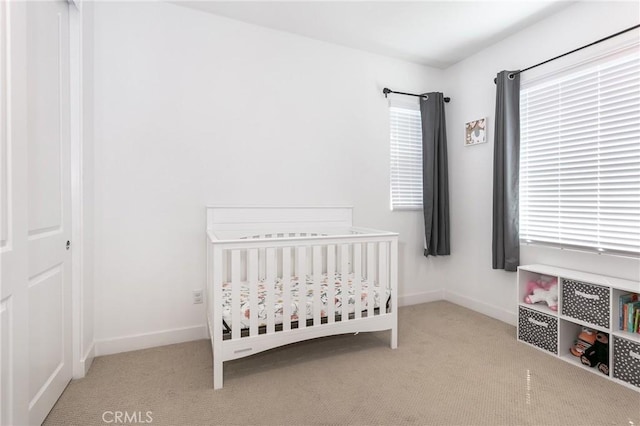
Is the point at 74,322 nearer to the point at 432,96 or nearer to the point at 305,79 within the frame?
the point at 305,79

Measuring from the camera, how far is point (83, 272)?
1836 millimetres

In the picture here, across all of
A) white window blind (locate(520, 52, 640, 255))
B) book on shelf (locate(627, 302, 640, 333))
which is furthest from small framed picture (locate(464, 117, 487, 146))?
book on shelf (locate(627, 302, 640, 333))

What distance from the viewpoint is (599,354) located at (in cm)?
189

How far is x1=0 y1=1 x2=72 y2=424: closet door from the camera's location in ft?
3.35

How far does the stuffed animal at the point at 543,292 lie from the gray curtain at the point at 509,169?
0.20 metres

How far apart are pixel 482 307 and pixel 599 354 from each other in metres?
1.02

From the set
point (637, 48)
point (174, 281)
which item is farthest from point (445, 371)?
point (637, 48)

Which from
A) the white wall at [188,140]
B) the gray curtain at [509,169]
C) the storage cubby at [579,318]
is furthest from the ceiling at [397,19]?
the storage cubby at [579,318]

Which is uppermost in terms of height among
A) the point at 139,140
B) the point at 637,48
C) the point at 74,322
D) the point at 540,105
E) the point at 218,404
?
the point at 637,48

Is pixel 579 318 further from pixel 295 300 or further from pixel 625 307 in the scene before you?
pixel 295 300

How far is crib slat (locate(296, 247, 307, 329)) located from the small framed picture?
6.59ft

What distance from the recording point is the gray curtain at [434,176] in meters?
3.04

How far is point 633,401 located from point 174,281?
2.75 meters

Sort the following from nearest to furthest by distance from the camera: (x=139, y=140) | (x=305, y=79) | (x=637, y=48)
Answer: (x=637, y=48), (x=139, y=140), (x=305, y=79)
